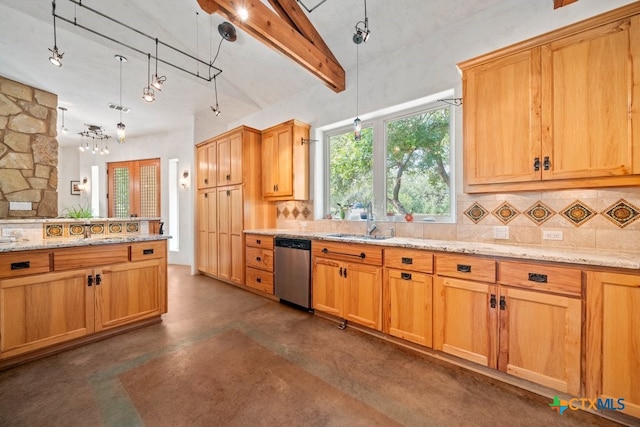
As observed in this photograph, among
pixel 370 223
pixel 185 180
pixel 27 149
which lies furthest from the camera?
pixel 185 180

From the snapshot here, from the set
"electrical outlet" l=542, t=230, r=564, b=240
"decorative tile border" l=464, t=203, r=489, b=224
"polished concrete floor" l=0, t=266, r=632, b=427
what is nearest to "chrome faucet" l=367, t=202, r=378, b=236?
"decorative tile border" l=464, t=203, r=489, b=224

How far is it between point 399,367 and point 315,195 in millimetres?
2392

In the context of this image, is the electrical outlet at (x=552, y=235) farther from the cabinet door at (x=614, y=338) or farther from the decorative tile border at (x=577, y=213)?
the cabinet door at (x=614, y=338)

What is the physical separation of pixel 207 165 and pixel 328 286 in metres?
3.25

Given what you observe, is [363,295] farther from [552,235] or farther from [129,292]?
[129,292]

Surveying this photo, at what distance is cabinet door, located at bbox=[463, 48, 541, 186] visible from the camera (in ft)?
6.06

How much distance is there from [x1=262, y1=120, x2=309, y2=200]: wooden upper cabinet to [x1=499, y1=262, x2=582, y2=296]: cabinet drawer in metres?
2.61

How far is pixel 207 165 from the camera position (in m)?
4.57

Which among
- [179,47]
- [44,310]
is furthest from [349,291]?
[179,47]

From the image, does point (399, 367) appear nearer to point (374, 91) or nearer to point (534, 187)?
point (534, 187)

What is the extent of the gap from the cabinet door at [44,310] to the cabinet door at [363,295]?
2388mm

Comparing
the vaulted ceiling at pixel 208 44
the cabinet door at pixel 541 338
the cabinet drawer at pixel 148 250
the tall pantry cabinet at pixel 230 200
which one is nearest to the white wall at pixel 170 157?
the tall pantry cabinet at pixel 230 200

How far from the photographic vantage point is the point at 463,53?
2.46m

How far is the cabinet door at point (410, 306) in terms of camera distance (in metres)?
2.07
